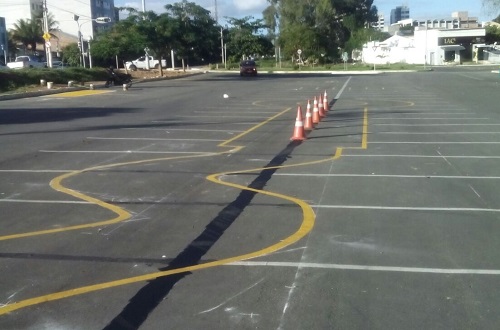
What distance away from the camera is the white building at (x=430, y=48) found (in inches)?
4427

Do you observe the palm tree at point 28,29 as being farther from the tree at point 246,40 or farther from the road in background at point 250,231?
the road in background at point 250,231

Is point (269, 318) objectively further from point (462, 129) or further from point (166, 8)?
point (166, 8)

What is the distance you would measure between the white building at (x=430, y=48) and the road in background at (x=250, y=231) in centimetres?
9540

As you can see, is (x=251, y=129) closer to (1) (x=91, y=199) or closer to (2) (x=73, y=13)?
(1) (x=91, y=199)

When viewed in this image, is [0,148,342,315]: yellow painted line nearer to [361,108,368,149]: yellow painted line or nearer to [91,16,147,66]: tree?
[361,108,368,149]: yellow painted line

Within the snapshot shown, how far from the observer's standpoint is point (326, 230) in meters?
9.35

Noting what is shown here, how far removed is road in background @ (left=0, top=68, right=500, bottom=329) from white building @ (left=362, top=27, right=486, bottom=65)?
3756 inches

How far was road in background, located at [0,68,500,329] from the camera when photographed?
21.3 feet

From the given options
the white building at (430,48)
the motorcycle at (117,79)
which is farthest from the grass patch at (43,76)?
the white building at (430,48)

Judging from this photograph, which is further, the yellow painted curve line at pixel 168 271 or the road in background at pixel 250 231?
the yellow painted curve line at pixel 168 271

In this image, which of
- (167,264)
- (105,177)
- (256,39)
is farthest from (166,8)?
(167,264)

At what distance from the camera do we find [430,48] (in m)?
114

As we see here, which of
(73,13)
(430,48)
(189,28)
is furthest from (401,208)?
(430,48)

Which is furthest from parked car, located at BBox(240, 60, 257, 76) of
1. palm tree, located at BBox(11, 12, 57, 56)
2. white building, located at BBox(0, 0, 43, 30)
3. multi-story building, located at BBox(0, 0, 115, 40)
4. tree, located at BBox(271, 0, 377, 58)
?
white building, located at BBox(0, 0, 43, 30)
